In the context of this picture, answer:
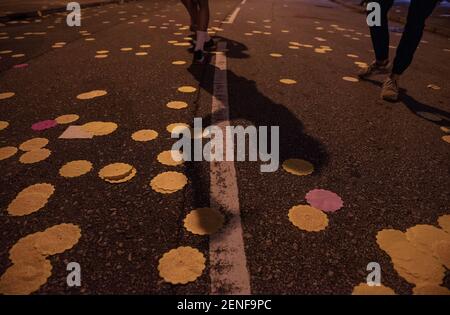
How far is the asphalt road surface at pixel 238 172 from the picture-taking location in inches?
48.9

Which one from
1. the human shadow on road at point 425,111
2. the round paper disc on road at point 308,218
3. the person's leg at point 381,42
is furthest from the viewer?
the person's leg at point 381,42

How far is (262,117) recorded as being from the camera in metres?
2.57

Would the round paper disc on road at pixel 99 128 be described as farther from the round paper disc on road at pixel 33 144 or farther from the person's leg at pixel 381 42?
the person's leg at pixel 381 42

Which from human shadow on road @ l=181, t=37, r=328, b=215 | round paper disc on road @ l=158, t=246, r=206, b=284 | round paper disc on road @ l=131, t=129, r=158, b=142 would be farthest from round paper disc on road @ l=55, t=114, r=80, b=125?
round paper disc on road @ l=158, t=246, r=206, b=284

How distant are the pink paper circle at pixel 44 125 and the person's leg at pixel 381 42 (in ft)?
11.5

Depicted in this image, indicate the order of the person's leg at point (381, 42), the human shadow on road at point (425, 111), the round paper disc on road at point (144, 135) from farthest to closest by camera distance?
the person's leg at point (381, 42), the human shadow on road at point (425, 111), the round paper disc on road at point (144, 135)

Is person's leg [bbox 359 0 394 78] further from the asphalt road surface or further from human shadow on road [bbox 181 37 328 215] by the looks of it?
Answer: human shadow on road [bbox 181 37 328 215]

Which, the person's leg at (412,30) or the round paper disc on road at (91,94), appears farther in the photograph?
the round paper disc on road at (91,94)

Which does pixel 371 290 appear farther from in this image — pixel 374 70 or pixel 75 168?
pixel 374 70

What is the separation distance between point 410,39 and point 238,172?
2.44 metres

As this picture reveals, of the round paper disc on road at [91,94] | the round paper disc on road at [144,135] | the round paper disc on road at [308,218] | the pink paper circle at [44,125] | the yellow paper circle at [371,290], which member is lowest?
the yellow paper circle at [371,290]

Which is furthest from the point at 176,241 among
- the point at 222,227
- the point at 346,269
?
the point at 346,269

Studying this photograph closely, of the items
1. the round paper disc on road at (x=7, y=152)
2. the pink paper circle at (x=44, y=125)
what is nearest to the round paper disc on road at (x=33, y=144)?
the round paper disc on road at (x=7, y=152)
